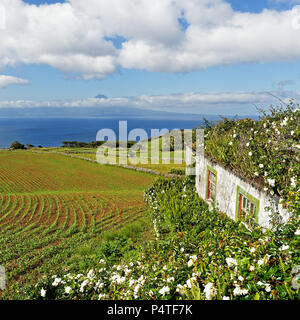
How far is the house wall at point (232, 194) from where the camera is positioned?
219 inches

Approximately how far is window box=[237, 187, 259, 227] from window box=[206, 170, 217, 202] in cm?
240

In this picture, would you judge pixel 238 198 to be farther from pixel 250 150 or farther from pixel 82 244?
pixel 82 244

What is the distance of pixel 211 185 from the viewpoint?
1048 cm

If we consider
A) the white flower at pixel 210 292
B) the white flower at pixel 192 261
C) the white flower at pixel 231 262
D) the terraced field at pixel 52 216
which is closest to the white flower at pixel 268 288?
the white flower at pixel 231 262

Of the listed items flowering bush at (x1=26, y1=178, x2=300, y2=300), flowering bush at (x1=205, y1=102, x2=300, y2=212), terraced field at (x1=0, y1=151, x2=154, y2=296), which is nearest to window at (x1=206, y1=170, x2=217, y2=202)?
flowering bush at (x1=205, y1=102, x2=300, y2=212)

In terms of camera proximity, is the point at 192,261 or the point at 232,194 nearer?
the point at 192,261

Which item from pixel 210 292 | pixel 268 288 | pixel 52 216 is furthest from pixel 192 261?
pixel 52 216

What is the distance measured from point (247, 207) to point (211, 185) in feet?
11.8

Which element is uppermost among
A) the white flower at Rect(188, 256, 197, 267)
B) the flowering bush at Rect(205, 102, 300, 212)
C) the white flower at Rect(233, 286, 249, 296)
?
the flowering bush at Rect(205, 102, 300, 212)

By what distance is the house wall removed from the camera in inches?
219

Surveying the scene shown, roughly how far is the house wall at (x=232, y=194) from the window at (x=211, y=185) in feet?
1.02

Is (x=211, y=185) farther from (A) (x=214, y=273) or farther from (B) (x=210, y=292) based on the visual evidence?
(B) (x=210, y=292)

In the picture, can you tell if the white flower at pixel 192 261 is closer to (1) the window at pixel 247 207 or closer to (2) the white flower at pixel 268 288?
(2) the white flower at pixel 268 288

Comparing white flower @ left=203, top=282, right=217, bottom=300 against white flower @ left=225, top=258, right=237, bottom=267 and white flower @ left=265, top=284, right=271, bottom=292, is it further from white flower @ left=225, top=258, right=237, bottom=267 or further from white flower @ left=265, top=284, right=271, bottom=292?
white flower @ left=265, top=284, right=271, bottom=292
